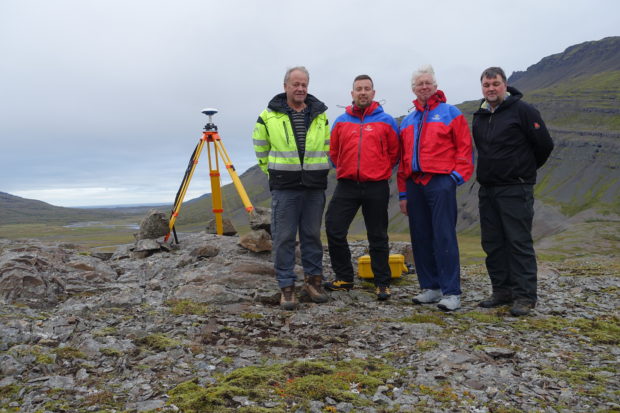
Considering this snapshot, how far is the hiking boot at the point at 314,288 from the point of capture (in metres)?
7.64

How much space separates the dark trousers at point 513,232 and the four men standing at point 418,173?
2 cm

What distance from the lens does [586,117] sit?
542 feet

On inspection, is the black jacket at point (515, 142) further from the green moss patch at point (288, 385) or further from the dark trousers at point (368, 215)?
the green moss patch at point (288, 385)

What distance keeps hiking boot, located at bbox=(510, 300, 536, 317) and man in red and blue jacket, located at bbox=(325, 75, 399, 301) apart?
206cm

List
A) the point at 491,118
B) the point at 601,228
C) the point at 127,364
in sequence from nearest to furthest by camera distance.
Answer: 1. the point at 127,364
2. the point at 491,118
3. the point at 601,228

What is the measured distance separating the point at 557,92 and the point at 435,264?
222m

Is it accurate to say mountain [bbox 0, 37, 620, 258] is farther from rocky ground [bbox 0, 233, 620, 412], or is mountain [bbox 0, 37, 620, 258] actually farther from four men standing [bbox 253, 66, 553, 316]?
rocky ground [bbox 0, 233, 620, 412]

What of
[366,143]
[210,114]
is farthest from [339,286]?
[210,114]

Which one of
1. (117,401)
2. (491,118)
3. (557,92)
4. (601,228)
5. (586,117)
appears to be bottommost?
(601,228)

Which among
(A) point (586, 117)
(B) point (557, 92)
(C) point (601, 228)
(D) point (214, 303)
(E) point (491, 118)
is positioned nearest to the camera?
(E) point (491, 118)

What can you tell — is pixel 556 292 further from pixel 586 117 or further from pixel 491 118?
pixel 586 117

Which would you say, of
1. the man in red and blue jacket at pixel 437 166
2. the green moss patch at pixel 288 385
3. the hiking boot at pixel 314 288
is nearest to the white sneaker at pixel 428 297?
the man in red and blue jacket at pixel 437 166

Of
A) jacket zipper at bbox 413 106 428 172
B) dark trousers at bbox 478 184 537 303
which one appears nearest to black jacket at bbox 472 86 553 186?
dark trousers at bbox 478 184 537 303

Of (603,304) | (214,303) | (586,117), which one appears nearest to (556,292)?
(603,304)
